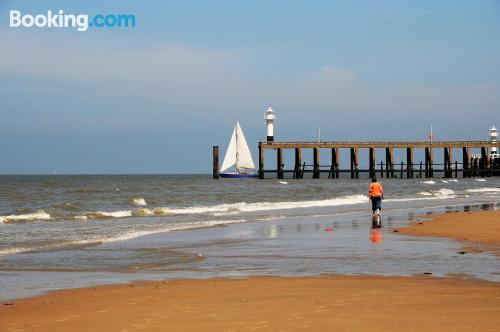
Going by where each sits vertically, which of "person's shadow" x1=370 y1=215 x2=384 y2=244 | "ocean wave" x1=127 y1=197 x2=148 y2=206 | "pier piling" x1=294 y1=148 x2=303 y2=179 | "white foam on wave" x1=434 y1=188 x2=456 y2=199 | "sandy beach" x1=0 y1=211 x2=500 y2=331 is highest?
"pier piling" x1=294 y1=148 x2=303 y2=179

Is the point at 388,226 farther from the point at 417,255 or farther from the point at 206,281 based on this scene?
the point at 206,281

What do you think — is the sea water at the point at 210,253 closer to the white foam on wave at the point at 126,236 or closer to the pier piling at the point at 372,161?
the white foam on wave at the point at 126,236

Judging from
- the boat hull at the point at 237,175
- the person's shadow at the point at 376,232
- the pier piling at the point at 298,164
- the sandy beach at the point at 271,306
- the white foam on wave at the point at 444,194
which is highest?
the pier piling at the point at 298,164

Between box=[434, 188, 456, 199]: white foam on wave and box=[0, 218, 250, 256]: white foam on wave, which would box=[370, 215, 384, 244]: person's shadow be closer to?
box=[0, 218, 250, 256]: white foam on wave

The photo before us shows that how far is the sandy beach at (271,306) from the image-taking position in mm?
7750

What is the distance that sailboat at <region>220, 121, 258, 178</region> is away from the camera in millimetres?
108000

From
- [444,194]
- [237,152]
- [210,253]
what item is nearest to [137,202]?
[444,194]

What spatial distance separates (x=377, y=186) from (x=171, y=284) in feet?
41.3

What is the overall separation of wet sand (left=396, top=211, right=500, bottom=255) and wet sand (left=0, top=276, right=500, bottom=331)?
4.96m

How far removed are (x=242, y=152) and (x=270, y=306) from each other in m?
99.6

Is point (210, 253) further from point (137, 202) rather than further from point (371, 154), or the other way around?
point (371, 154)

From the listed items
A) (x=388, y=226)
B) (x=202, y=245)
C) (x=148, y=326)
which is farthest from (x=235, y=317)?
(x=388, y=226)

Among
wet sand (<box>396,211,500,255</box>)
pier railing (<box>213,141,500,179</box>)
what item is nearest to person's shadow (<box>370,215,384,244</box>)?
wet sand (<box>396,211,500,255</box>)

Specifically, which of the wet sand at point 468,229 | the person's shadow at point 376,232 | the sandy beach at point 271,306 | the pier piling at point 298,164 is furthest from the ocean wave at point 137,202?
the pier piling at point 298,164
